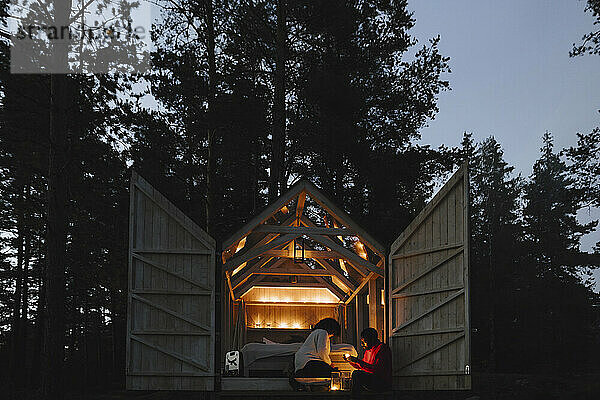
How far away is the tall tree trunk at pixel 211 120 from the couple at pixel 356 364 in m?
7.72

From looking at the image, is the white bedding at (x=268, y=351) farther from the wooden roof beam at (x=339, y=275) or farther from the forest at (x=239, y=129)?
the forest at (x=239, y=129)

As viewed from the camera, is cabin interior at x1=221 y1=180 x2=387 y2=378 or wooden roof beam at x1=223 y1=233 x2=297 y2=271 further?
cabin interior at x1=221 y1=180 x2=387 y2=378

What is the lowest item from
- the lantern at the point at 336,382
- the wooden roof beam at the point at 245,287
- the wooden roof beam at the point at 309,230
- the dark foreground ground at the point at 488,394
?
the dark foreground ground at the point at 488,394

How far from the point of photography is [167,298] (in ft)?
34.4

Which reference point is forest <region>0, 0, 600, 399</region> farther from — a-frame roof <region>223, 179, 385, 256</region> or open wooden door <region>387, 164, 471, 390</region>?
open wooden door <region>387, 164, 471, 390</region>

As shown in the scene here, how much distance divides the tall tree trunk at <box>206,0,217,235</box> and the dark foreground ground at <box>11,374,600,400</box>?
4660 mm

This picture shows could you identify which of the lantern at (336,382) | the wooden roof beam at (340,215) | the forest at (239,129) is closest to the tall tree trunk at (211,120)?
the forest at (239,129)

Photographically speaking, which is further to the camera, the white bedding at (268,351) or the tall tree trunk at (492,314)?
the tall tree trunk at (492,314)

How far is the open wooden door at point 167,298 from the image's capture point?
10242 millimetres

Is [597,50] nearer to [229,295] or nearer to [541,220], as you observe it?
[229,295]

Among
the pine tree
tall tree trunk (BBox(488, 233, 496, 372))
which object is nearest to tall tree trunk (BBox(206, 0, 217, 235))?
the pine tree

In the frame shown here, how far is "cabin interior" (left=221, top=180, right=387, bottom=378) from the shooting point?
11.9 metres

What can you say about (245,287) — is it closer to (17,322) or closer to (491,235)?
(17,322)

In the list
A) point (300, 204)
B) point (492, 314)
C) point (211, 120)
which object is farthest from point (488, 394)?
point (492, 314)
